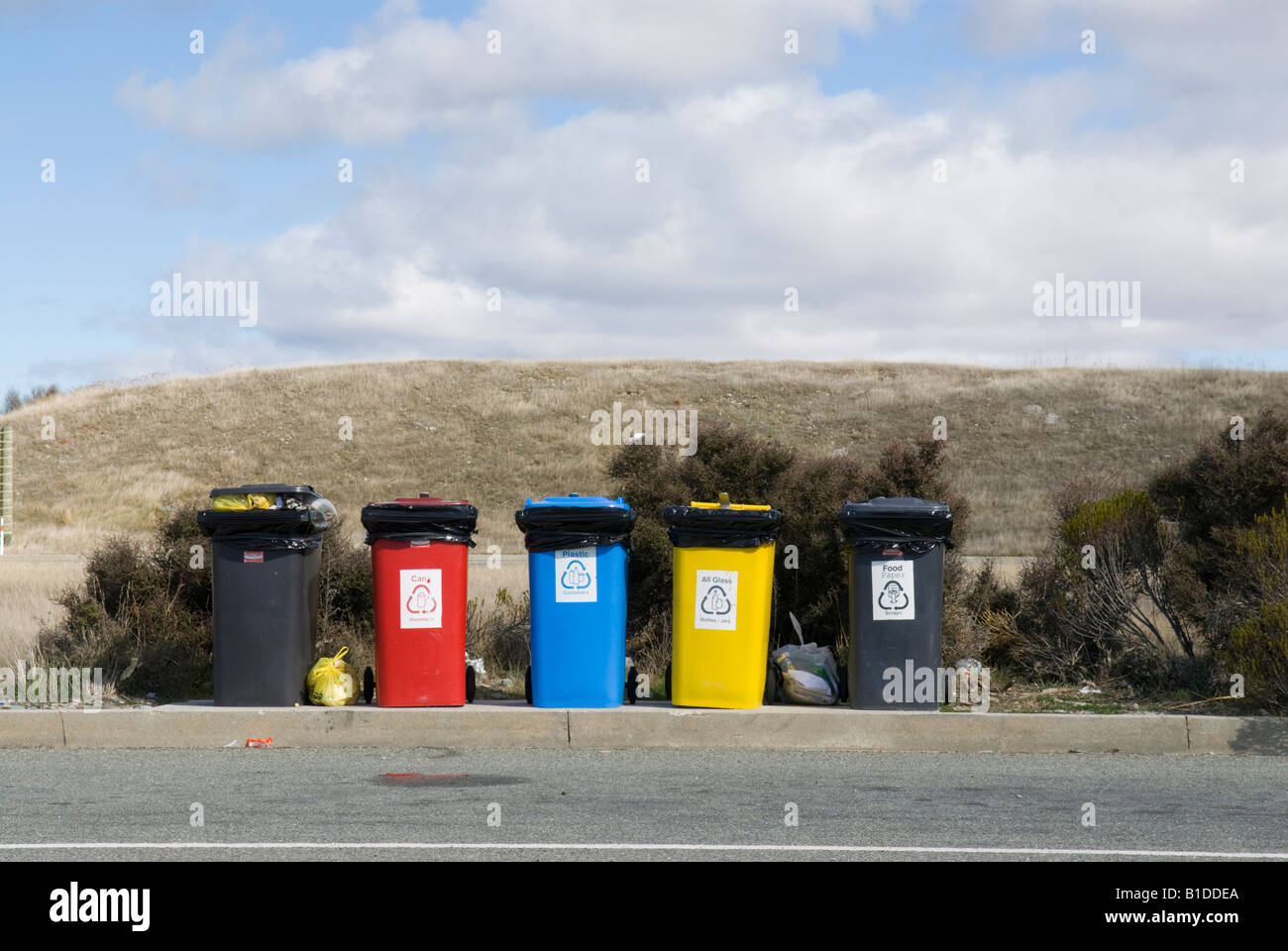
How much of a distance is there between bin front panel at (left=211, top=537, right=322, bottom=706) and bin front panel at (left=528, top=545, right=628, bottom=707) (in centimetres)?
153

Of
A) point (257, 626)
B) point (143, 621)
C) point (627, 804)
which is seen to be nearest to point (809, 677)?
point (627, 804)

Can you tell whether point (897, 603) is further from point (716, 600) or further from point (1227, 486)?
point (1227, 486)

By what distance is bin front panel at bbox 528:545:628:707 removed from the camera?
26.6ft

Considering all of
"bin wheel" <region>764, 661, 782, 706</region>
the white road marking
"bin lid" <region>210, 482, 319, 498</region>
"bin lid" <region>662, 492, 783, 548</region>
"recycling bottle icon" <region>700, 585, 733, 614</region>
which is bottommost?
the white road marking

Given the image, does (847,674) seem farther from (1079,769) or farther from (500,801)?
(500,801)

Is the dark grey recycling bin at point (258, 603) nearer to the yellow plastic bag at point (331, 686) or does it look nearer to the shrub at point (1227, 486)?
the yellow plastic bag at point (331, 686)

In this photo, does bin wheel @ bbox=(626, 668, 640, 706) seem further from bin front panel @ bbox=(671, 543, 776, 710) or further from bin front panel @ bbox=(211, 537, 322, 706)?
bin front panel @ bbox=(211, 537, 322, 706)

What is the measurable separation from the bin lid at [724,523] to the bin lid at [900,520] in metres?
0.52

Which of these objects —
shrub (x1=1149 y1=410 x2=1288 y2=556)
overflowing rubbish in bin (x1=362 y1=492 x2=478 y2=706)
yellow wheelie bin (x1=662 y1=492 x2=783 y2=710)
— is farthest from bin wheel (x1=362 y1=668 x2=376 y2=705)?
shrub (x1=1149 y1=410 x2=1288 y2=556)

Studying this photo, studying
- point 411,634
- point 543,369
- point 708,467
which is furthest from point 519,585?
point 543,369

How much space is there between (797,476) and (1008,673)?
240cm

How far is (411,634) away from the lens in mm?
8078

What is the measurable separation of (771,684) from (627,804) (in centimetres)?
249

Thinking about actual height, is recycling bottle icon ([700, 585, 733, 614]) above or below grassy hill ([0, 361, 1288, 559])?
below
